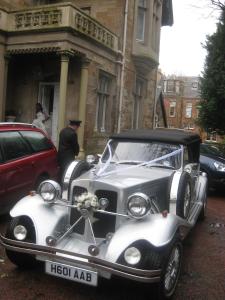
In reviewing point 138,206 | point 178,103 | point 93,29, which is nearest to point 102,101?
point 93,29

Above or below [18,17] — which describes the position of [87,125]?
below

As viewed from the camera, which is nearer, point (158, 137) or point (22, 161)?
point (158, 137)

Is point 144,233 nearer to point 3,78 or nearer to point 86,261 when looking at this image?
point 86,261

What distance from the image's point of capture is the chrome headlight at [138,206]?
4.42 m

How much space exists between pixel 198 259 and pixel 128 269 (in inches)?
87.4

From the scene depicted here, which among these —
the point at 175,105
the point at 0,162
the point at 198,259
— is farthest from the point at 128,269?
the point at 175,105

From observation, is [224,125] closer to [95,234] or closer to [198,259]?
[198,259]

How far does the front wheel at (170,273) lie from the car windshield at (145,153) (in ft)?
5.64

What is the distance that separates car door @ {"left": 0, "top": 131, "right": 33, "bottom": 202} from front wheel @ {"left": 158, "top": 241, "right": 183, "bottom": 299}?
3.36 m

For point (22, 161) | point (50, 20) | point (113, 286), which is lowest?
point (113, 286)

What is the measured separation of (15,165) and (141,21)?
14.1 metres

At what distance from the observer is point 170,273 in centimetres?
446

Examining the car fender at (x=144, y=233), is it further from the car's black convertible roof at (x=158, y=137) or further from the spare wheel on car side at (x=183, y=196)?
the car's black convertible roof at (x=158, y=137)

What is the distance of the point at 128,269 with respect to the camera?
3.96 m
